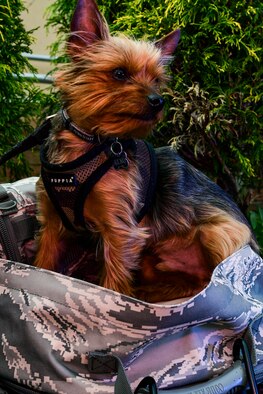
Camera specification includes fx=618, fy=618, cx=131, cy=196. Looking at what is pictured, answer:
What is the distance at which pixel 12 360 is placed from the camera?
63.4 inches

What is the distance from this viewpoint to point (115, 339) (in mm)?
1528

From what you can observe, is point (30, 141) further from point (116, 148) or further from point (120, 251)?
point (120, 251)

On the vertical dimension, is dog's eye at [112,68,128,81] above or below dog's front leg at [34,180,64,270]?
above

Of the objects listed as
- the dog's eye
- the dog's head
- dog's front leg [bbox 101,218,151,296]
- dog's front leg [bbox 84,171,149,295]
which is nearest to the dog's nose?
the dog's head

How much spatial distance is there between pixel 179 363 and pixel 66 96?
87 cm

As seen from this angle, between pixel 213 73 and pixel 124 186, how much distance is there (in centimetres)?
137

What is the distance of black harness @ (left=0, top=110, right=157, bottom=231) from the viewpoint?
74.0 inches

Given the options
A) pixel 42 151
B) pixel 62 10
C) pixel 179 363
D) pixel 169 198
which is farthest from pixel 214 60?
pixel 179 363

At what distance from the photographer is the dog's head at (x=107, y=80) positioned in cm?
179

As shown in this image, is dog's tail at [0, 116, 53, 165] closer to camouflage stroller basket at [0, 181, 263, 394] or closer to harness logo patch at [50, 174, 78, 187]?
harness logo patch at [50, 174, 78, 187]

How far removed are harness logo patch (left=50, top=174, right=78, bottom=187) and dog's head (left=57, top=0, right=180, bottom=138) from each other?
0.53ft

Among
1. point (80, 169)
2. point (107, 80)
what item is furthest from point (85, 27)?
point (80, 169)

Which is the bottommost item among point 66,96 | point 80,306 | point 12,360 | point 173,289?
point 173,289

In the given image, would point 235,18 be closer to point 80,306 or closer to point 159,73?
point 159,73
